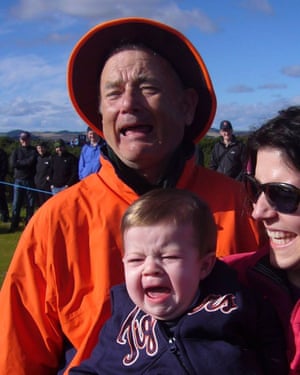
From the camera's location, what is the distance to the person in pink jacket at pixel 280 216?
86.4 inches

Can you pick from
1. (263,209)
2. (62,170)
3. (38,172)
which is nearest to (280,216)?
(263,209)

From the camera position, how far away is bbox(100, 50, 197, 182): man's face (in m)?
2.61

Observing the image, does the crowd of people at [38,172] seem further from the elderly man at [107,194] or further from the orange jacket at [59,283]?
the orange jacket at [59,283]

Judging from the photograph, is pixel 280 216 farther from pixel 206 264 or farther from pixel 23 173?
pixel 23 173

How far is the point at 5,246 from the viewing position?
1143cm

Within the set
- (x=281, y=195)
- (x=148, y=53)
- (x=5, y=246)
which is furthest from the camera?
(x=5, y=246)

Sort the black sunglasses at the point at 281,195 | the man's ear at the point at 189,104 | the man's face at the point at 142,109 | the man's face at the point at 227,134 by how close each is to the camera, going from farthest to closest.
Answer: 1. the man's face at the point at 227,134
2. the man's ear at the point at 189,104
3. the man's face at the point at 142,109
4. the black sunglasses at the point at 281,195

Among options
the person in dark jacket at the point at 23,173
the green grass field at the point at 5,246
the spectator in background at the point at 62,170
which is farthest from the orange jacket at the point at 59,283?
the person in dark jacket at the point at 23,173

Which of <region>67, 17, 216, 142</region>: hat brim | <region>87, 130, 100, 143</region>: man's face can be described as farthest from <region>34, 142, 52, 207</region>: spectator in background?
<region>67, 17, 216, 142</region>: hat brim

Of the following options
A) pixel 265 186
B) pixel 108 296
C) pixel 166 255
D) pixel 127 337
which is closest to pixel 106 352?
pixel 127 337

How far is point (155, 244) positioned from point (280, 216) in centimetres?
48

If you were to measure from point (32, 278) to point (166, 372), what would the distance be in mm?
762

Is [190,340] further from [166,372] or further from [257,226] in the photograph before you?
[257,226]

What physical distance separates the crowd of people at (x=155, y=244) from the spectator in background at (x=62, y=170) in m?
10.2
